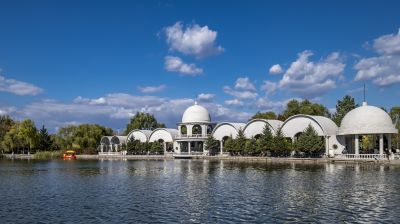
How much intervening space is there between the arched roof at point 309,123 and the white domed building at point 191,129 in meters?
20.3

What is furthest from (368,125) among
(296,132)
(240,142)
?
(240,142)

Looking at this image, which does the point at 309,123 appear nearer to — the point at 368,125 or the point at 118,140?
the point at 368,125

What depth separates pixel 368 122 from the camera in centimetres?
5706

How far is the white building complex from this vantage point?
5741 cm

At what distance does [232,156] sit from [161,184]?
41.2 m

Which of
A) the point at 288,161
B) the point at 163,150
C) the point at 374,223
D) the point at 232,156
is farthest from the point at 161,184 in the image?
the point at 163,150

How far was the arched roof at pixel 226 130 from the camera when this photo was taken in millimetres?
79250

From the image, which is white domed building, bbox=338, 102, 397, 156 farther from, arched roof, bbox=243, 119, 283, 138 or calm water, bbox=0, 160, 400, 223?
calm water, bbox=0, 160, 400, 223

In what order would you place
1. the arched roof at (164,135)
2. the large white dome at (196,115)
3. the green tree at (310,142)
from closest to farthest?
1. the green tree at (310,142)
2. the large white dome at (196,115)
3. the arched roof at (164,135)

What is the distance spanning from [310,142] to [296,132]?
17.9 ft

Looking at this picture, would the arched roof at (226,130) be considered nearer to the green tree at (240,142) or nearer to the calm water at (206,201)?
the green tree at (240,142)

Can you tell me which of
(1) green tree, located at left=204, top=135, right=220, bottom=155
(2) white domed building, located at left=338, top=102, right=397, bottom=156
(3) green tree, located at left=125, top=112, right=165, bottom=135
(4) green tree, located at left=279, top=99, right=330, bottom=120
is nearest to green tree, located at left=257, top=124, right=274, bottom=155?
(2) white domed building, located at left=338, top=102, right=397, bottom=156

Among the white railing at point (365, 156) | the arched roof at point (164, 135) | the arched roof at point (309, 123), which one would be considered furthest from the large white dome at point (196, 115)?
the white railing at point (365, 156)

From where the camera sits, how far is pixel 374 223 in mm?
17812
